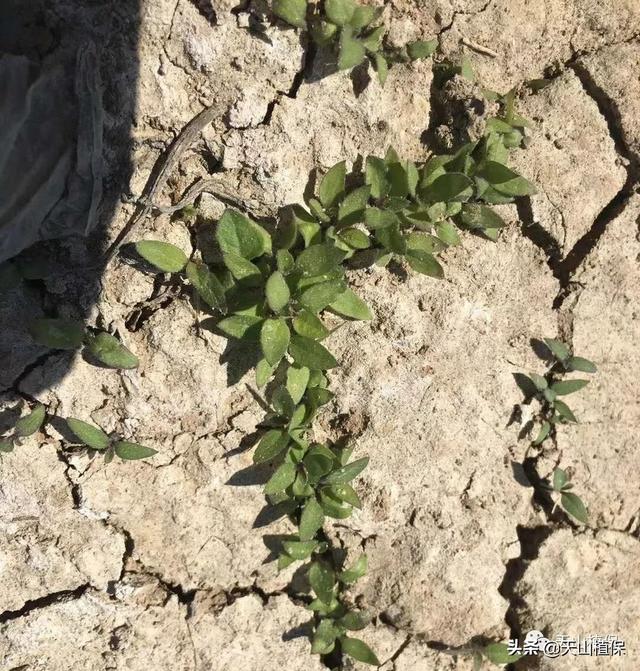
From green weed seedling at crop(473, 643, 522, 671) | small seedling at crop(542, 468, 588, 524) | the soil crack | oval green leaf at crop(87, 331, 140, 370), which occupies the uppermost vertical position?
oval green leaf at crop(87, 331, 140, 370)

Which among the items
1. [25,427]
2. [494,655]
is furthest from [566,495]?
[25,427]

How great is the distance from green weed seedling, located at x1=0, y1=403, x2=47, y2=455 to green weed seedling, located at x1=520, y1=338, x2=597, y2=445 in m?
1.77

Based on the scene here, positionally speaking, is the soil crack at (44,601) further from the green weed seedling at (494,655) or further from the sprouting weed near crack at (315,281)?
the green weed seedling at (494,655)

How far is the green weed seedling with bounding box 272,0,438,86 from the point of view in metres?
Result: 2.00

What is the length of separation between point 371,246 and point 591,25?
47.6 inches

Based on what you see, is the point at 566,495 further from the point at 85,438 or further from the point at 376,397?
the point at 85,438

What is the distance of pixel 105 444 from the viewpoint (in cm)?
219

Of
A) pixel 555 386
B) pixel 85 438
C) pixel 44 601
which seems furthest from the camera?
pixel 555 386

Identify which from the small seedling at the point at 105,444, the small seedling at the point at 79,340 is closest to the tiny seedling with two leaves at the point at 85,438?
the small seedling at the point at 105,444

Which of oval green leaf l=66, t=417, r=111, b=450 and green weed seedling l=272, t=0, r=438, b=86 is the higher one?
green weed seedling l=272, t=0, r=438, b=86

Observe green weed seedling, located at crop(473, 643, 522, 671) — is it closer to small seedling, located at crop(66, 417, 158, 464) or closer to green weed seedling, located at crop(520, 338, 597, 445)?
green weed seedling, located at crop(520, 338, 597, 445)

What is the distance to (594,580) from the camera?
2.68m

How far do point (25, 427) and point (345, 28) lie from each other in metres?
1.62

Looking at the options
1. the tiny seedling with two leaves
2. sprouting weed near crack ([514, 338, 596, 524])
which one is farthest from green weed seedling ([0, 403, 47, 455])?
sprouting weed near crack ([514, 338, 596, 524])
